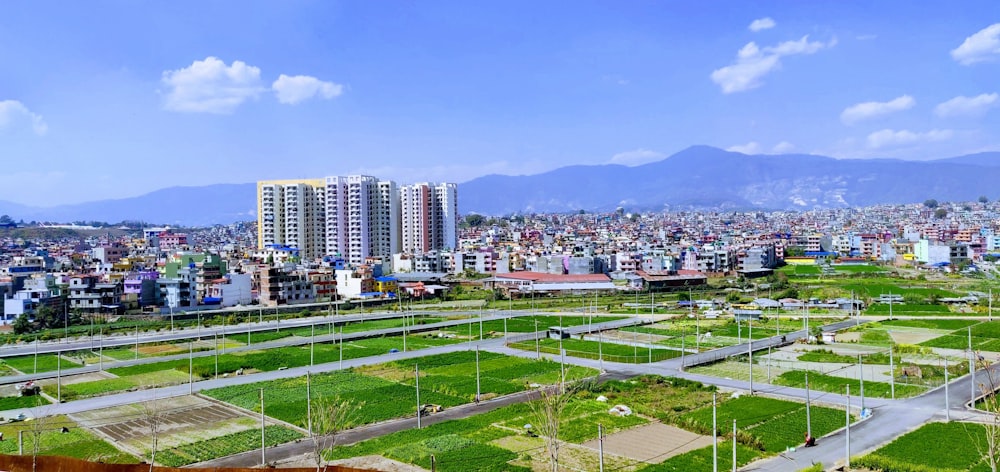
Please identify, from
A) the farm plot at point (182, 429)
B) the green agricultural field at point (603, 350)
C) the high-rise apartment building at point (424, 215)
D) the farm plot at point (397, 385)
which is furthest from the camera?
the high-rise apartment building at point (424, 215)

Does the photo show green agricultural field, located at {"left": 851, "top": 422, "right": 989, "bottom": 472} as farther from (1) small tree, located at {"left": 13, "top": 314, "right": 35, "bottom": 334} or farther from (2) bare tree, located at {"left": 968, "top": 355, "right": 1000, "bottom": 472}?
(1) small tree, located at {"left": 13, "top": 314, "right": 35, "bottom": 334}

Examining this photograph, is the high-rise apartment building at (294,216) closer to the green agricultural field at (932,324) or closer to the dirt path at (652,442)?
the green agricultural field at (932,324)

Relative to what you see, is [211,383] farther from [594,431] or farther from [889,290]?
A: [889,290]

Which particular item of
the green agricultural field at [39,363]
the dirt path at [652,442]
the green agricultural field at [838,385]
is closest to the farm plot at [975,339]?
the green agricultural field at [838,385]

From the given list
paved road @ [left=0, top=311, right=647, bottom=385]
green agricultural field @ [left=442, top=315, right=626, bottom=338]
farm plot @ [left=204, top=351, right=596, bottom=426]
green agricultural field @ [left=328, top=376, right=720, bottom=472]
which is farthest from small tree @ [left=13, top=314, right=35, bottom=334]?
green agricultural field @ [left=328, top=376, right=720, bottom=472]

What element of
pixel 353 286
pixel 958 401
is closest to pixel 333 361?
pixel 958 401
